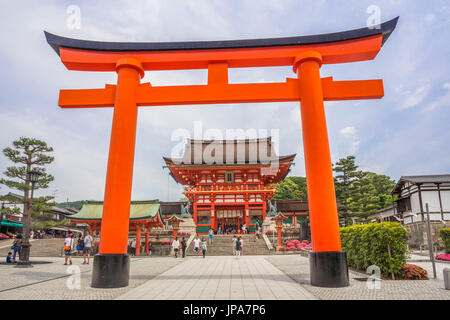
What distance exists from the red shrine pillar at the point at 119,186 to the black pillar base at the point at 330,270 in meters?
4.58

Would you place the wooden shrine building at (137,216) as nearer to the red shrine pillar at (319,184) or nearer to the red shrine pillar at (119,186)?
the red shrine pillar at (119,186)

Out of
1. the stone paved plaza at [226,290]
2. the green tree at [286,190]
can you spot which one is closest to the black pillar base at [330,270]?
the stone paved plaza at [226,290]

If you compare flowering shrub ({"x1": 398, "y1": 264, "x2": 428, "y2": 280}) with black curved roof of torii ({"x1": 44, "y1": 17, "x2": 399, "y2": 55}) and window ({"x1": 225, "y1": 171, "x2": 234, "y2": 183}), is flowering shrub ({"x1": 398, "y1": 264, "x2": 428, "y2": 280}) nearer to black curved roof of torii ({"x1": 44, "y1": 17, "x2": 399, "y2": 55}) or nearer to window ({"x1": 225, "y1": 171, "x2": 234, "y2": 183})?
black curved roof of torii ({"x1": 44, "y1": 17, "x2": 399, "y2": 55})

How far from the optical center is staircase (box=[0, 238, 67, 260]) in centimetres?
2150

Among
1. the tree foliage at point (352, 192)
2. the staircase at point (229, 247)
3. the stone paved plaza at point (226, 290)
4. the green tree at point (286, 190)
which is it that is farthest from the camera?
the green tree at point (286, 190)

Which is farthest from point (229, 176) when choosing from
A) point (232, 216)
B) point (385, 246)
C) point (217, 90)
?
point (217, 90)

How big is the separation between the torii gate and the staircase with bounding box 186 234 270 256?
581 inches

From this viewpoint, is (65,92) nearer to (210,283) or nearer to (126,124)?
(126,124)

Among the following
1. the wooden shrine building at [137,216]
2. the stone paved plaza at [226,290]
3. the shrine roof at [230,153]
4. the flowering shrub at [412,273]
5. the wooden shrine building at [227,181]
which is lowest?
the stone paved plaza at [226,290]

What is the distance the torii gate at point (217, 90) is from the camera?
6965 millimetres

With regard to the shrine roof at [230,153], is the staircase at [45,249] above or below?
below

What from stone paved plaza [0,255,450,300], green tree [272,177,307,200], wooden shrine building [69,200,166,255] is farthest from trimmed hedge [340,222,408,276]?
green tree [272,177,307,200]

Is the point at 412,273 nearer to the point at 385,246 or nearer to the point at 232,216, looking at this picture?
the point at 385,246
